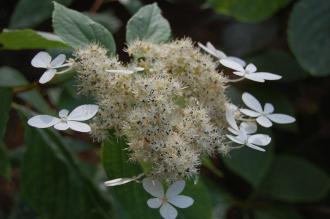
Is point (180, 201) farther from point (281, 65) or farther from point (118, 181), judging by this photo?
point (281, 65)

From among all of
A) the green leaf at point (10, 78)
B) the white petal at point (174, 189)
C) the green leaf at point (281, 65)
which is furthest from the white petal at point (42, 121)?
the green leaf at point (281, 65)

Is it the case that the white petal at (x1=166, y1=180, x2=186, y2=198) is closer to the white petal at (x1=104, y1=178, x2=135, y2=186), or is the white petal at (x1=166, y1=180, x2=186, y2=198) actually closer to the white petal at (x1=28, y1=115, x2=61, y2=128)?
the white petal at (x1=104, y1=178, x2=135, y2=186)

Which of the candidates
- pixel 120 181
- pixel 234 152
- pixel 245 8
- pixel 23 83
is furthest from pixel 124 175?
pixel 245 8

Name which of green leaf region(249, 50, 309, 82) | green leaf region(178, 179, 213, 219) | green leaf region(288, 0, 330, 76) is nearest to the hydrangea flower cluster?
green leaf region(178, 179, 213, 219)

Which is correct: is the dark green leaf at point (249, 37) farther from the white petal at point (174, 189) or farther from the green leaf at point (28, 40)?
the white petal at point (174, 189)

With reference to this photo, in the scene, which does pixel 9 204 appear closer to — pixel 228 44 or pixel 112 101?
pixel 228 44
